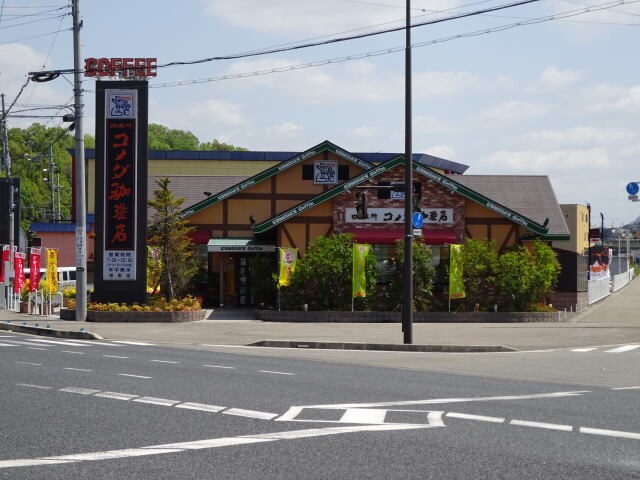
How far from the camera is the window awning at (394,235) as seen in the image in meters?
35.4

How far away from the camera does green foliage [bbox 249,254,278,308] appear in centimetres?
3681

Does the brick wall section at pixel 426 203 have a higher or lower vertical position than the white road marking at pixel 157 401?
higher

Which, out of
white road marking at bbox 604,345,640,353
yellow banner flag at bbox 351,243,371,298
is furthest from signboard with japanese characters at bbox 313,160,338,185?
white road marking at bbox 604,345,640,353

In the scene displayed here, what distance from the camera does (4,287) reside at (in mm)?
40750

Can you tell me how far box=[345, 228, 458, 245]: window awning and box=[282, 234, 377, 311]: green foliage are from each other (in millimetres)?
1122

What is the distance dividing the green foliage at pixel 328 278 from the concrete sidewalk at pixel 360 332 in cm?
Result: 203

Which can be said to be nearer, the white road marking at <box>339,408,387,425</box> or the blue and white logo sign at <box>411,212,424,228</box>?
the white road marking at <box>339,408,387,425</box>

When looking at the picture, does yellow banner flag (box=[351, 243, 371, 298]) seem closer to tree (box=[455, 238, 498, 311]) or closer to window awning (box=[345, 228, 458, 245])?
window awning (box=[345, 228, 458, 245])

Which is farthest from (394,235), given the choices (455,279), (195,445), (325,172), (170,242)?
(195,445)

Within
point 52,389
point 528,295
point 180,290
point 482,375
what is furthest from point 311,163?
point 52,389

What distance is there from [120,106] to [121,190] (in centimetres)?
293

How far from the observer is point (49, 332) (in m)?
28.4

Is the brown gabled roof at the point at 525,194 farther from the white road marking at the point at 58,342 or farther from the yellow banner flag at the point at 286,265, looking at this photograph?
the white road marking at the point at 58,342

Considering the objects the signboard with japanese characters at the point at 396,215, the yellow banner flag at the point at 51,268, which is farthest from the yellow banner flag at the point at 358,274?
the yellow banner flag at the point at 51,268
